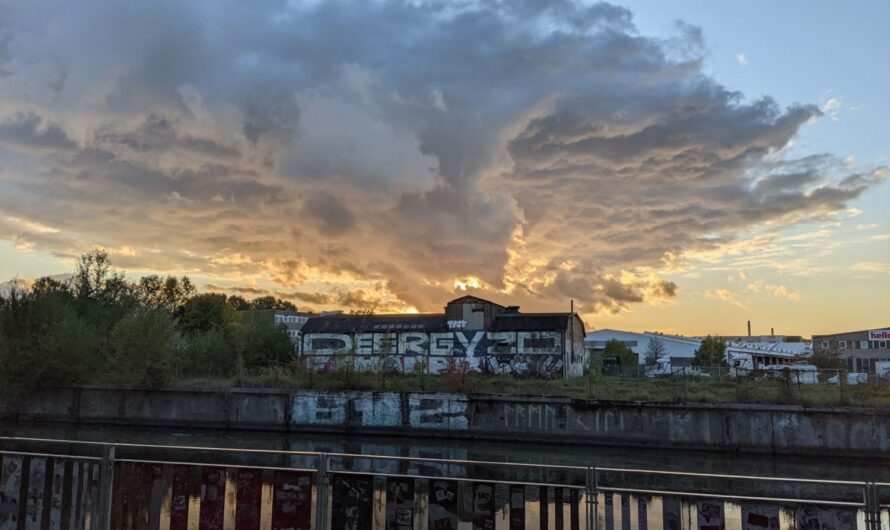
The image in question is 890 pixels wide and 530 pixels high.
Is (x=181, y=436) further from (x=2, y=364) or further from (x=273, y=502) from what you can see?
(x=273, y=502)

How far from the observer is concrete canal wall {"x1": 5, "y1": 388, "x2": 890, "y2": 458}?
92.4ft

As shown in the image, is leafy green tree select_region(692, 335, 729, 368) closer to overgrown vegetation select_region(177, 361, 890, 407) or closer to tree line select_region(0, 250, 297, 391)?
overgrown vegetation select_region(177, 361, 890, 407)

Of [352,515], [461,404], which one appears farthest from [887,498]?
[461,404]

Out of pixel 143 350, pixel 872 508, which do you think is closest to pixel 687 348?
pixel 143 350

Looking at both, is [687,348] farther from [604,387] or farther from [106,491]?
[106,491]

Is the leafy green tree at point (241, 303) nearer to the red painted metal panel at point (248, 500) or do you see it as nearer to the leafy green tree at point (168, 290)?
the leafy green tree at point (168, 290)

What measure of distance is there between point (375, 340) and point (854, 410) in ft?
114

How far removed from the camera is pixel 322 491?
21.2 feet

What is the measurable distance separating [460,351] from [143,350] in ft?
77.9

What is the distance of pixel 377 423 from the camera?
34.3m

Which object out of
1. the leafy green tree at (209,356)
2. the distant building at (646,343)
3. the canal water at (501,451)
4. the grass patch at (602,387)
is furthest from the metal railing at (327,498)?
the distant building at (646,343)

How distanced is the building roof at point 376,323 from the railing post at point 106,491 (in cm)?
4461

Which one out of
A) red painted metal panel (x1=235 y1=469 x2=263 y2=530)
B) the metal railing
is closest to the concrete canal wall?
the metal railing

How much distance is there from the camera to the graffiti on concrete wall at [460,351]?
4881 centimetres
